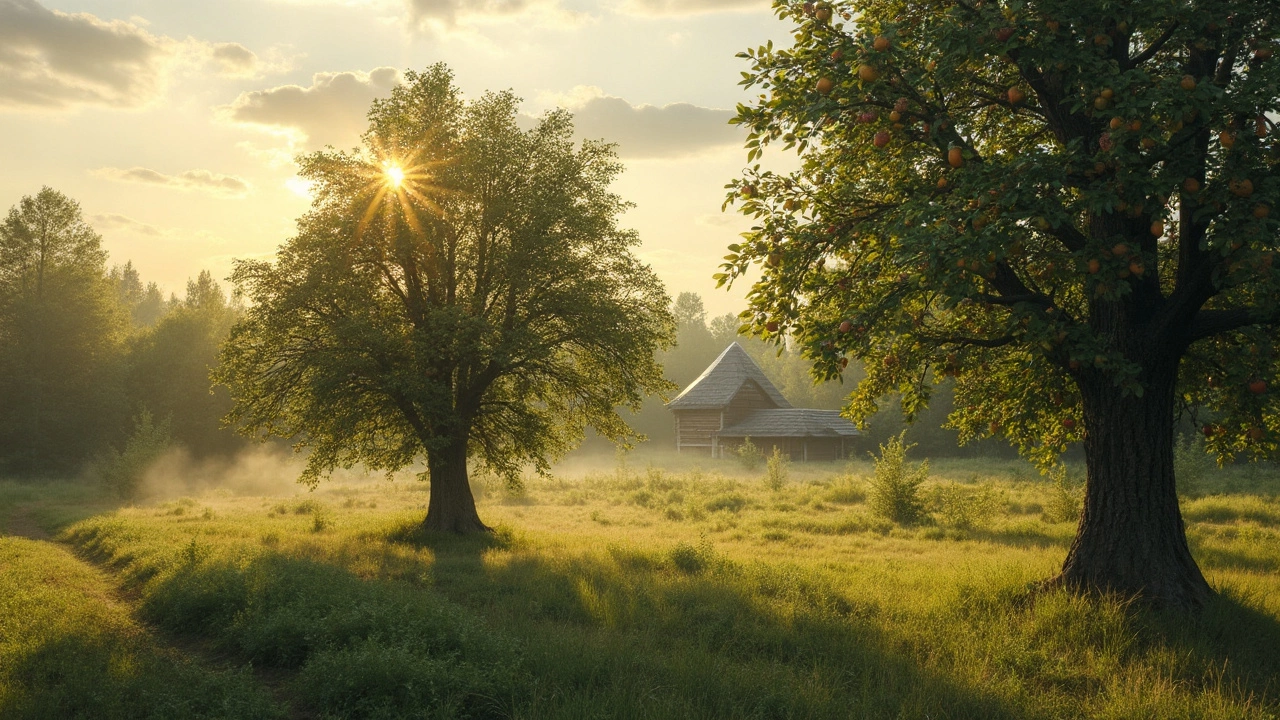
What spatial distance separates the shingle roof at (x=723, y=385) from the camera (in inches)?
2137

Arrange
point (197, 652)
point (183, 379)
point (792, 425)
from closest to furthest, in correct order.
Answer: point (197, 652), point (792, 425), point (183, 379)

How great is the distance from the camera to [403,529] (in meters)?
18.8

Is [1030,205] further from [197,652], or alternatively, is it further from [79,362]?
[79,362]

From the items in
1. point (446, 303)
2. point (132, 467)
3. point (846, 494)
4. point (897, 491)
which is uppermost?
point (446, 303)

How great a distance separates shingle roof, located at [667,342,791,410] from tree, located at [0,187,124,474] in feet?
122

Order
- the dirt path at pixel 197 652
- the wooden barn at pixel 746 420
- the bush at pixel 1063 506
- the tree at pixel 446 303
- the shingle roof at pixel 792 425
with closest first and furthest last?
the dirt path at pixel 197 652 → the tree at pixel 446 303 → the bush at pixel 1063 506 → the shingle roof at pixel 792 425 → the wooden barn at pixel 746 420

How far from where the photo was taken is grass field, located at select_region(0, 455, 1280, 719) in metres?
6.54

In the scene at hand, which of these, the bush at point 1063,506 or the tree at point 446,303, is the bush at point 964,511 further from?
the tree at point 446,303

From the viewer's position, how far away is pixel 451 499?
1916 centimetres

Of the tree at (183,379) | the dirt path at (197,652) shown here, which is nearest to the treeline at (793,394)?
the dirt path at (197,652)

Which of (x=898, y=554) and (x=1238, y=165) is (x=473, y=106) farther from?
(x=1238, y=165)

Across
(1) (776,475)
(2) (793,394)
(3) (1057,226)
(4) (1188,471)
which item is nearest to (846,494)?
(1) (776,475)

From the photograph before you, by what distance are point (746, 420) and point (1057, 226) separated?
46.9m

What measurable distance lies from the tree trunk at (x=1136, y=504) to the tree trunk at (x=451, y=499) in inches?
531
